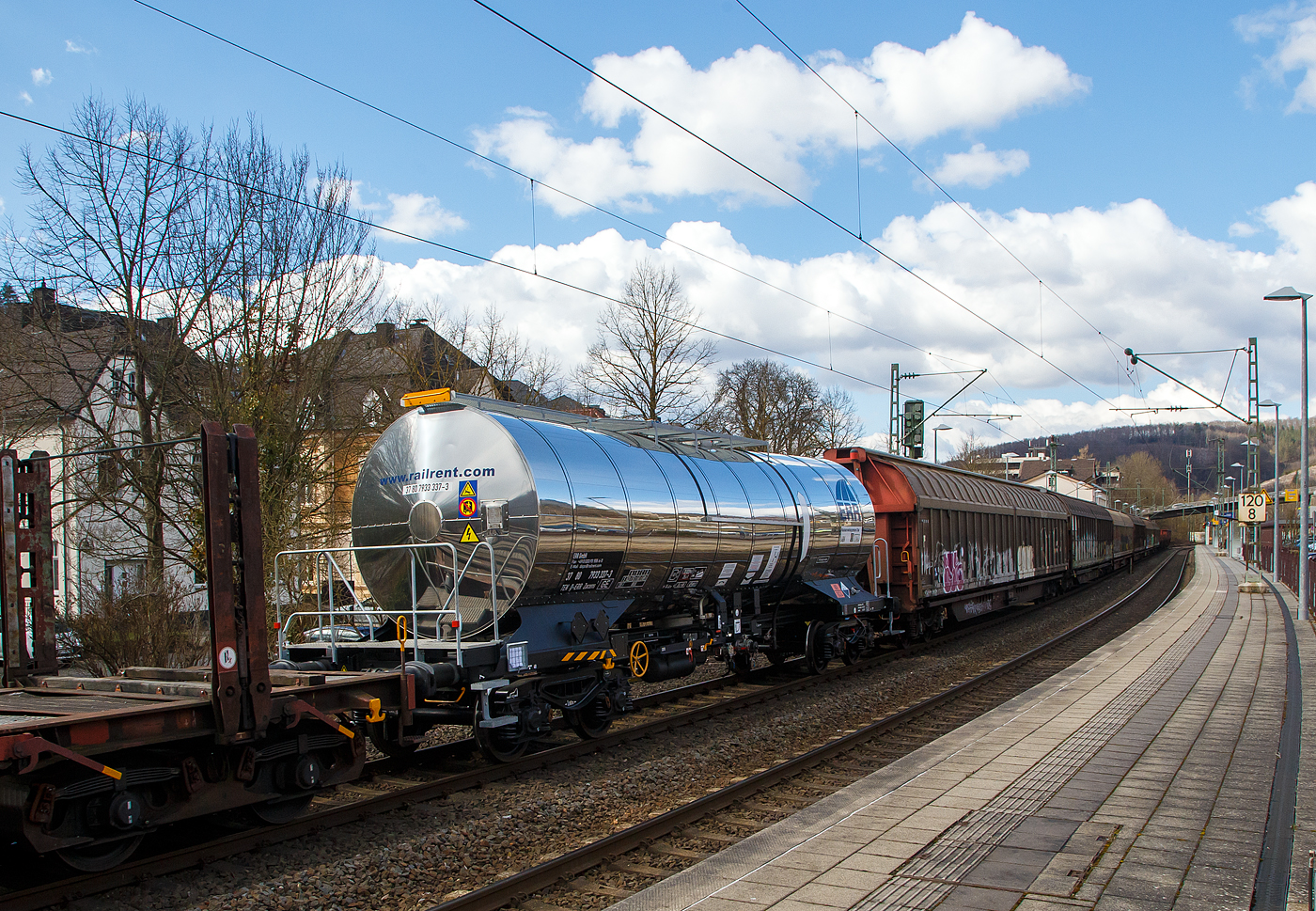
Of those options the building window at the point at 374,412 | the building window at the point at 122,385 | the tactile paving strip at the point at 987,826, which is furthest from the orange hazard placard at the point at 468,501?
the building window at the point at 122,385

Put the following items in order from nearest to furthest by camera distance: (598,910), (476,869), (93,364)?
(598,910), (476,869), (93,364)

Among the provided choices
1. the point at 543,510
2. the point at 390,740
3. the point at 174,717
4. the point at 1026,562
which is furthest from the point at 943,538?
the point at 174,717

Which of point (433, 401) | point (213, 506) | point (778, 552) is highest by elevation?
point (433, 401)

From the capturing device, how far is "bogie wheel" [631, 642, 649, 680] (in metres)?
9.92

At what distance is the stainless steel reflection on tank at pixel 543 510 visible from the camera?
27.3ft

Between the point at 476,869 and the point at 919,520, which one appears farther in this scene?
the point at 919,520

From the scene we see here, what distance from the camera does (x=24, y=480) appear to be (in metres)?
6.68

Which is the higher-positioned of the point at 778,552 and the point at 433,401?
the point at 433,401

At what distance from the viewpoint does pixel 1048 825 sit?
6.33 metres

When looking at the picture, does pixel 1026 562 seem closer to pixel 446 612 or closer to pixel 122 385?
pixel 446 612

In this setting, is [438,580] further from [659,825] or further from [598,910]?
[598,910]

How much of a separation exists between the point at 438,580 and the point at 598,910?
13.4 feet

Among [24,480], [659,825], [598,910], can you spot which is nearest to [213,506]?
[24,480]

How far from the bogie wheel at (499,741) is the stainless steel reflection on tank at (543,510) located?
3.07 ft
